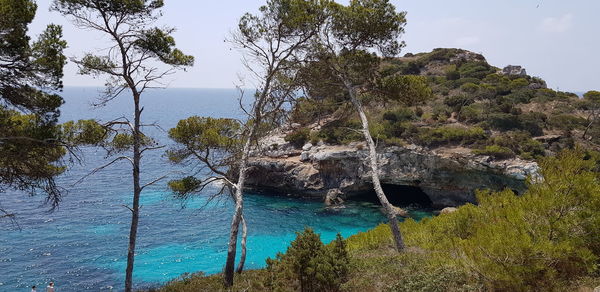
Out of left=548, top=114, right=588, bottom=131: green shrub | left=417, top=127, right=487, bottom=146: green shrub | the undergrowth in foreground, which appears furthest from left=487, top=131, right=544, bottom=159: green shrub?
the undergrowth in foreground

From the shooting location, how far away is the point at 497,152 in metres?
35.2

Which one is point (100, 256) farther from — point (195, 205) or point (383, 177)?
point (383, 177)

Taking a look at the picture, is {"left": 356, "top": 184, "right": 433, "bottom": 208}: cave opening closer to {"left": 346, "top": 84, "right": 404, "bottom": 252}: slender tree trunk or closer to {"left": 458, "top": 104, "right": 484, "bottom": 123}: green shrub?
{"left": 458, "top": 104, "right": 484, "bottom": 123}: green shrub

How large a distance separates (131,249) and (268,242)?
17.5m

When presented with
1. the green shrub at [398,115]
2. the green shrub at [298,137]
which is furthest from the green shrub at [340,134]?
the green shrub at [398,115]

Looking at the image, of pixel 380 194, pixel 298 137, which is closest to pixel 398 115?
pixel 298 137

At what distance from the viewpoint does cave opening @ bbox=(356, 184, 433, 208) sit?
1596 inches

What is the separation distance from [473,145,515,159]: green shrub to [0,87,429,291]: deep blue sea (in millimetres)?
8025

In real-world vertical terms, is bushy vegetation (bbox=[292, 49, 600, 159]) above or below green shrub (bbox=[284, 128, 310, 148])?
above

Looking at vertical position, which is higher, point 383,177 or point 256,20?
point 256,20

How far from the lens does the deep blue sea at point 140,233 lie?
23.1m

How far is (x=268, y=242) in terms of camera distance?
96.0 feet

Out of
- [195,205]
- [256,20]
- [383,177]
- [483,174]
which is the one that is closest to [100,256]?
[195,205]

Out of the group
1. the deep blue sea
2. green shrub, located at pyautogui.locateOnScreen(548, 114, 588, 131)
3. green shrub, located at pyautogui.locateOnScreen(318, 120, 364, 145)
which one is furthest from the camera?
green shrub, located at pyautogui.locateOnScreen(318, 120, 364, 145)
